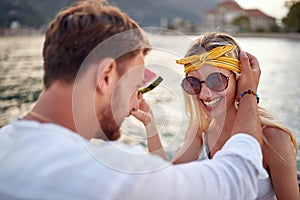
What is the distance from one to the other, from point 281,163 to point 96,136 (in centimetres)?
106

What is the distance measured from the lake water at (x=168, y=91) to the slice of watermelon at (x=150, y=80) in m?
→ 0.03

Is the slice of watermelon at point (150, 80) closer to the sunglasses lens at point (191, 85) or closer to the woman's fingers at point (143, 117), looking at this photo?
the woman's fingers at point (143, 117)

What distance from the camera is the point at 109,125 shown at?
4.39ft

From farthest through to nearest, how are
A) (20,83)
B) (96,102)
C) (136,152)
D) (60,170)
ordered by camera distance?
(20,83) < (96,102) < (136,152) < (60,170)

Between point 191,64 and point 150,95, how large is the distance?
0.41 meters

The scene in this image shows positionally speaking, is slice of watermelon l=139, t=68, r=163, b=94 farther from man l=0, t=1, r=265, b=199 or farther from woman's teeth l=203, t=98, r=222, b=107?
woman's teeth l=203, t=98, r=222, b=107

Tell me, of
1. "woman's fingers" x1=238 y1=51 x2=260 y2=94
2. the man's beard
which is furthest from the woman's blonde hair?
the man's beard

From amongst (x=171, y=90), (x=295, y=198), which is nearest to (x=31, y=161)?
(x=171, y=90)

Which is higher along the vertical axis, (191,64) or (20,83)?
(191,64)

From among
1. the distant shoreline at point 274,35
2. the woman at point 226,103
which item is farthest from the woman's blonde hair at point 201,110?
the distant shoreline at point 274,35

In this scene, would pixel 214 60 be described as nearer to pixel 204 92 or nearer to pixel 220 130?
pixel 204 92

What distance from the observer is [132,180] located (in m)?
1.00

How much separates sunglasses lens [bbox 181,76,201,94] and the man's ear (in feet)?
3.02

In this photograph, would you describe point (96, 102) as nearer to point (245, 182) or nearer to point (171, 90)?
point (245, 182)
